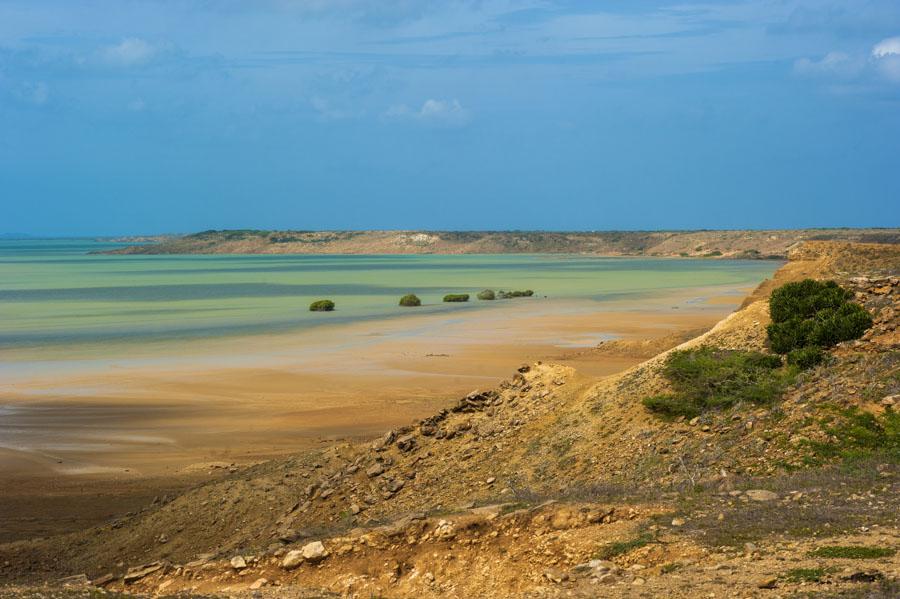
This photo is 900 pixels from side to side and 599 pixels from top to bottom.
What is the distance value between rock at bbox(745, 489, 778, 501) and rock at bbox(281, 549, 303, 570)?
445cm

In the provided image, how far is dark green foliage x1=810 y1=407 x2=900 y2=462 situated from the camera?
39.0 feet

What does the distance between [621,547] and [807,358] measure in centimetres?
690

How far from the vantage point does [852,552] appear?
25.8 feet

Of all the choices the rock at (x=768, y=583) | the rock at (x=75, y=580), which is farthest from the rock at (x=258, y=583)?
the rock at (x=768, y=583)

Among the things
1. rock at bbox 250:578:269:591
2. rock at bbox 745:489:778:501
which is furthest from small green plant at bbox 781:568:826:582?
rock at bbox 250:578:269:591

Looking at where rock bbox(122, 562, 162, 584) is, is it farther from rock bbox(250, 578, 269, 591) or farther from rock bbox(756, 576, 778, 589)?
rock bbox(756, 576, 778, 589)

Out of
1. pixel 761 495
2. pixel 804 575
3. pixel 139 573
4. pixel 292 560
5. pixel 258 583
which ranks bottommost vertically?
pixel 139 573

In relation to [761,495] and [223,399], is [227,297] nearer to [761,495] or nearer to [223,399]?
[223,399]

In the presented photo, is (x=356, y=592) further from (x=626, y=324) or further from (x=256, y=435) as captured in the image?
(x=626, y=324)

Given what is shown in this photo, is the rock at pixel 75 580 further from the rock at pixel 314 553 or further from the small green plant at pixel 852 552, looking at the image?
the small green plant at pixel 852 552

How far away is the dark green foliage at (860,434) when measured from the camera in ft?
39.0

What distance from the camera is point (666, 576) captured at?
7902 millimetres

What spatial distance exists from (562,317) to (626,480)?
3451 cm

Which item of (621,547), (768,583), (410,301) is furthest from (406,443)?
(410,301)
